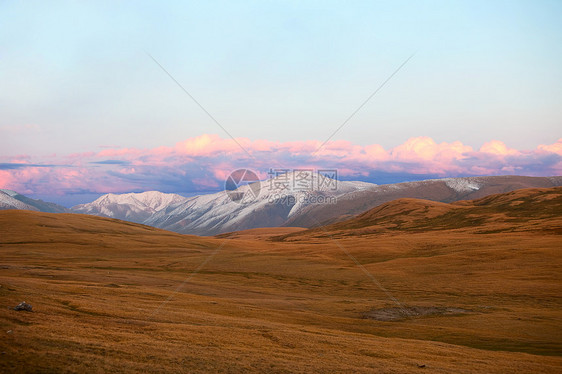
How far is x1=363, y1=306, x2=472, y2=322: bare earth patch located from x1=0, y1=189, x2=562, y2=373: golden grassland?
905 mm

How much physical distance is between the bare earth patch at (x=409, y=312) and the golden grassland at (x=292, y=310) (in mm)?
905

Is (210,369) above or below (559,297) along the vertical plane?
above

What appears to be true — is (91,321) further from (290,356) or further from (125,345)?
(290,356)

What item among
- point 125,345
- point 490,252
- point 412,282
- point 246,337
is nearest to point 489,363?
point 246,337

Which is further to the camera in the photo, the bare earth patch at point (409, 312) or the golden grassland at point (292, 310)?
the bare earth patch at point (409, 312)

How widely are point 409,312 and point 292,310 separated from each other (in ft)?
52.9

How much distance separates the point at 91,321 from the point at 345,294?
51.9m

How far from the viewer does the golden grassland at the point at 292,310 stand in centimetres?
2314

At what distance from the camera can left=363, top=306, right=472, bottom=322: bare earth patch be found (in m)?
52.2

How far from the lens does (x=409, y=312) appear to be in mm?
55625

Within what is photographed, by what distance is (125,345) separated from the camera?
23.2m

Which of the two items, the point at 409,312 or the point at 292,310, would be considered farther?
the point at 409,312

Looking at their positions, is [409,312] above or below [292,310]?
below

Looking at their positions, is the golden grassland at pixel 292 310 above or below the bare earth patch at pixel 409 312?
above
